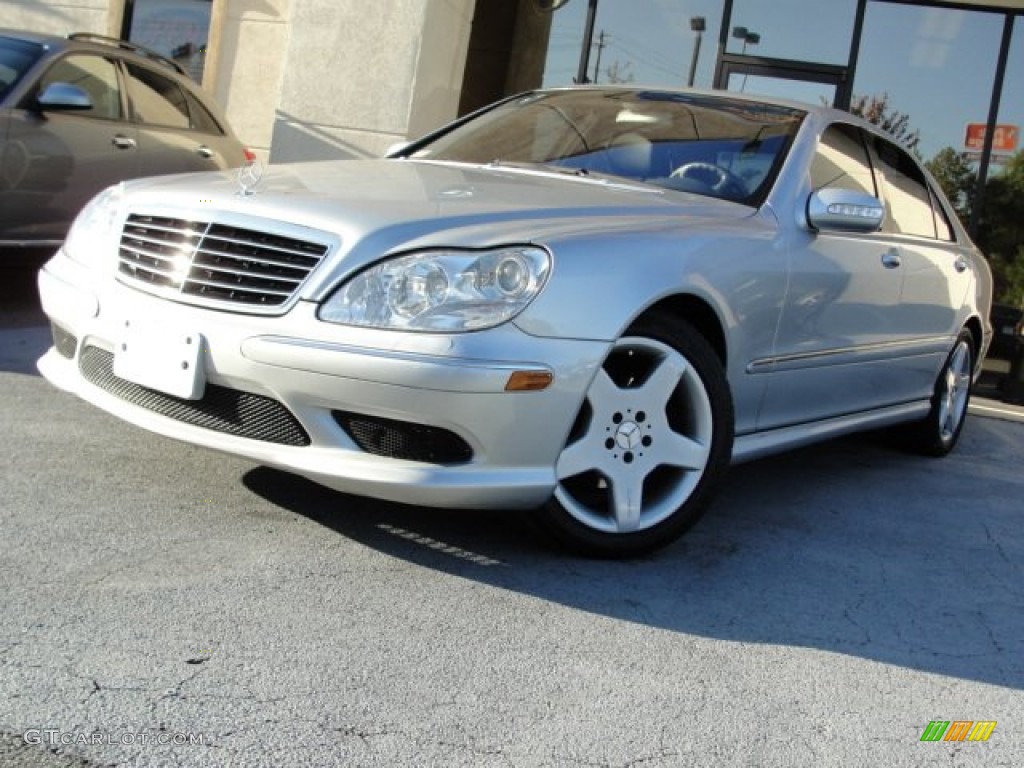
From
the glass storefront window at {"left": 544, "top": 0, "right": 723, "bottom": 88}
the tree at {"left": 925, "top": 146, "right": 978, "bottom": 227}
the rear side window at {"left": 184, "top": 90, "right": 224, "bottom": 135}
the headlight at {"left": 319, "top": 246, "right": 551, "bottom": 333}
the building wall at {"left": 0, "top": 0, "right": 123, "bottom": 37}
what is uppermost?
the glass storefront window at {"left": 544, "top": 0, "right": 723, "bottom": 88}

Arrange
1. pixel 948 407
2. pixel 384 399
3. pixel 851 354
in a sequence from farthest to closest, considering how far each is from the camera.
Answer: pixel 948 407, pixel 851 354, pixel 384 399

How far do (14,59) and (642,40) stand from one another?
6.55 m

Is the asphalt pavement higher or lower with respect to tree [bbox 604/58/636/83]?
lower

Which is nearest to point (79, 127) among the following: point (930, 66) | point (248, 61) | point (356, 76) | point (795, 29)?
point (356, 76)

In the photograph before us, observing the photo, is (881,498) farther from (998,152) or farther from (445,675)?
(998,152)

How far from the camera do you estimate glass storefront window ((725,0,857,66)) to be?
35.5ft

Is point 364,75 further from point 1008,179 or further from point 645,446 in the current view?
point 645,446

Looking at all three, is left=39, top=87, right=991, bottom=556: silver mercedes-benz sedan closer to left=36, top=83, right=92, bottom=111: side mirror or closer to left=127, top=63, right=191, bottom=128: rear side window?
left=36, top=83, right=92, bottom=111: side mirror

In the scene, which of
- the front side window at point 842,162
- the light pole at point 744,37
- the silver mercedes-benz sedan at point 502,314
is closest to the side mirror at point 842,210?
the silver mercedes-benz sedan at point 502,314

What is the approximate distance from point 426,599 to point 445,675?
0.41m

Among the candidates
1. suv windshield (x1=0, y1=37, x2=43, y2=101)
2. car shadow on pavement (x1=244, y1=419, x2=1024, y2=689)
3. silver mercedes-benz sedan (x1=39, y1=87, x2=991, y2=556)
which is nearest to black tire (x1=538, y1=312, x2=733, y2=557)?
silver mercedes-benz sedan (x1=39, y1=87, x2=991, y2=556)

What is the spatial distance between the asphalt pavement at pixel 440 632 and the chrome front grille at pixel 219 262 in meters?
0.66

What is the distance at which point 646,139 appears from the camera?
14.0ft

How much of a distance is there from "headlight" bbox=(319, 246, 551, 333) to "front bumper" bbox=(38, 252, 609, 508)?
0.13 ft
